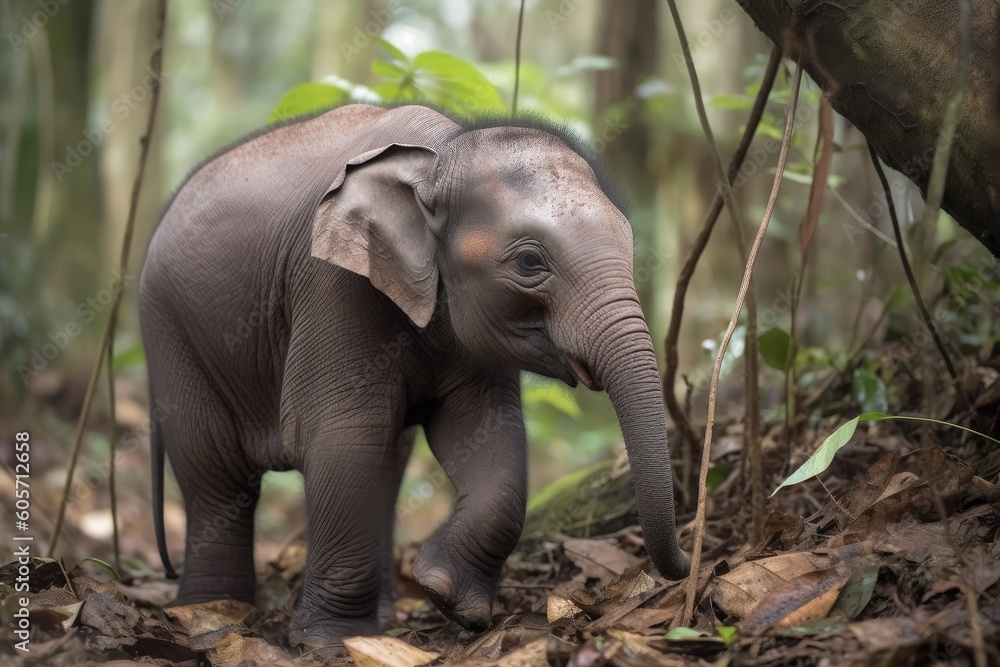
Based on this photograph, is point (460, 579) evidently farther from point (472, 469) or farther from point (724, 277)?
point (724, 277)

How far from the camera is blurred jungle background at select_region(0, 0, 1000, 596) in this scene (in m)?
5.84

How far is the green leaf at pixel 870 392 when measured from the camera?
513 cm

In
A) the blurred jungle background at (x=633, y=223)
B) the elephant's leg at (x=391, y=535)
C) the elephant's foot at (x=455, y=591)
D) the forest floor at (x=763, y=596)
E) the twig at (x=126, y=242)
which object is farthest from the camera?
the blurred jungle background at (x=633, y=223)

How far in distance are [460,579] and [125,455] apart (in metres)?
9.14

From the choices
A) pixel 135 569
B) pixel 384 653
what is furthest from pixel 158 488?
pixel 384 653

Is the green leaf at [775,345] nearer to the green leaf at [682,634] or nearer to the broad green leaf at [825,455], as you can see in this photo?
the broad green leaf at [825,455]

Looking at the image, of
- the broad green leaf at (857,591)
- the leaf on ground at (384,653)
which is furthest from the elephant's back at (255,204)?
the broad green leaf at (857,591)

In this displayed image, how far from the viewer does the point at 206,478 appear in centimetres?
532

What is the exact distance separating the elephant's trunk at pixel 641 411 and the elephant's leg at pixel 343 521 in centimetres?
113

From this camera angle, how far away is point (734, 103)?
5.44 m

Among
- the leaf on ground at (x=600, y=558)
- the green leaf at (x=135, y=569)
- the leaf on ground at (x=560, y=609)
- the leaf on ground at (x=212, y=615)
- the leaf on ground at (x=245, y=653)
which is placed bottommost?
the leaf on ground at (x=245, y=653)

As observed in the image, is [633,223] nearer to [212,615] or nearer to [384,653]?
[384,653]

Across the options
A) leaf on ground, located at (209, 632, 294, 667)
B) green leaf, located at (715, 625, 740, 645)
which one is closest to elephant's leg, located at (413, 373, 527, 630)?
leaf on ground, located at (209, 632, 294, 667)

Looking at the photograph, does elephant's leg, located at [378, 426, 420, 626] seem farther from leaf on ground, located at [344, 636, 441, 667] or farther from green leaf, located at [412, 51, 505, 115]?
green leaf, located at [412, 51, 505, 115]
